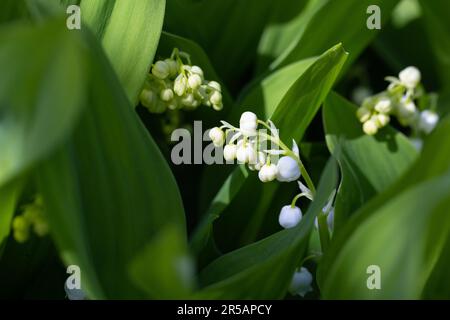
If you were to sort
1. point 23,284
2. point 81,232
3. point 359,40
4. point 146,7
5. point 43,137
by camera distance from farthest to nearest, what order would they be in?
point 359,40 → point 23,284 → point 146,7 → point 81,232 → point 43,137

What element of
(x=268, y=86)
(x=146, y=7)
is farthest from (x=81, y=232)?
(x=268, y=86)

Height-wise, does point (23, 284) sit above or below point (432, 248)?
below

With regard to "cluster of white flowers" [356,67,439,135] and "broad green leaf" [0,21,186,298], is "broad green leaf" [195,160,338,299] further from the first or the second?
"cluster of white flowers" [356,67,439,135]

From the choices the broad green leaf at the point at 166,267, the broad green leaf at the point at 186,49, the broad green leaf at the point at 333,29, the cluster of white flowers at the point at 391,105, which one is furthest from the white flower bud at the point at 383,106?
the broad green leaf at the point at 166,267

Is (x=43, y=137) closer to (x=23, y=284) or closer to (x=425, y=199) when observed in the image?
(x=425, y=199)

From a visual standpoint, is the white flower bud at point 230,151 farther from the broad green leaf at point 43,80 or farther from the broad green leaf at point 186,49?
the broad green leaf at point 43,80
